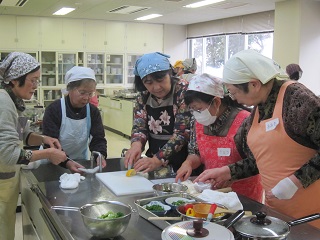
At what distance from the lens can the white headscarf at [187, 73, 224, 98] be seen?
1807 millimetres

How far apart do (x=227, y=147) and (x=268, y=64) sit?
50cm

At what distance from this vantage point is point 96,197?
63.3 inches

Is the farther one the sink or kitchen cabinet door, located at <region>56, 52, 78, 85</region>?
kitchen cabinet door, located at <region>56, 52, 78, 85</region>

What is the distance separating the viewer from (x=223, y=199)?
1418 millimetres

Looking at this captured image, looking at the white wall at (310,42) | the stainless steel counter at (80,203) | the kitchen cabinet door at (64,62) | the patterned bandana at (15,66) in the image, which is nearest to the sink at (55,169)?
the stainless steel counter at (80,203)

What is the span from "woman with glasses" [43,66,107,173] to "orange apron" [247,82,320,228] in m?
0.96

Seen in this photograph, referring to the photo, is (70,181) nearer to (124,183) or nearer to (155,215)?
(124,183)

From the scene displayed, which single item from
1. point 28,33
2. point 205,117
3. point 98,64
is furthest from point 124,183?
point 98,64

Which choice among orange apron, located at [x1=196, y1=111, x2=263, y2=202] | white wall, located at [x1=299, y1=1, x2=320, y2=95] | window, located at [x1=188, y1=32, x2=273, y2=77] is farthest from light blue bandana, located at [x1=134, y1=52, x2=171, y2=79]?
window, located at [x1=188, y1=32, x2=273, y2=77]

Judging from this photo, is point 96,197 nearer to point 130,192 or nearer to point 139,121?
point 130,192

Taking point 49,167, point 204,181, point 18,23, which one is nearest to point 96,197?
point 204,181

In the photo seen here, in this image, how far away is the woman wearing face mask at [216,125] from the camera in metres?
1.83

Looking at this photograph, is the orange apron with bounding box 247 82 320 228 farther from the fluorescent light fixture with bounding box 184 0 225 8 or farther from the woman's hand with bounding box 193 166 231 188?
the fluorescent light fixture with bounding box 184 0 225 8

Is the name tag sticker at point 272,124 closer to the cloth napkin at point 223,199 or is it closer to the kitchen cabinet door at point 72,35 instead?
the cloth napkin at point 223,199
